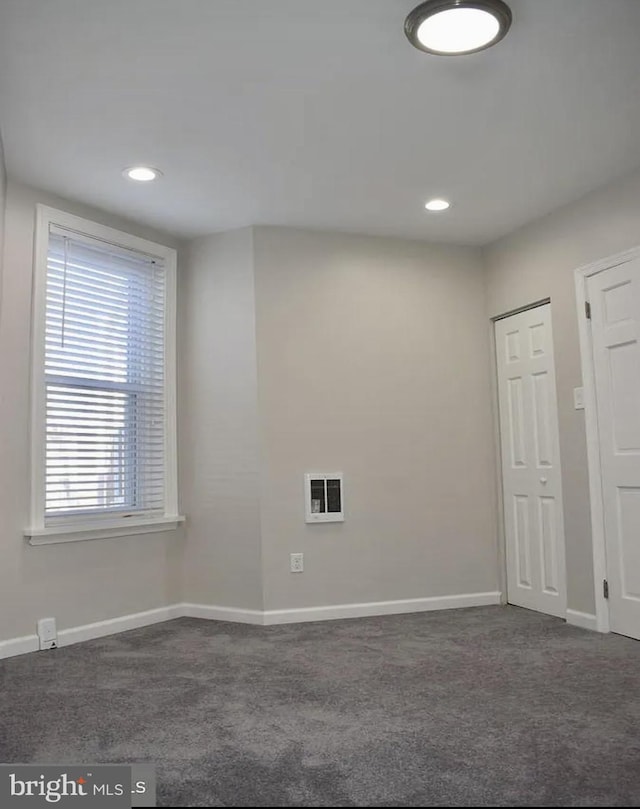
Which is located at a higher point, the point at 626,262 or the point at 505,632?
the point at 626,262

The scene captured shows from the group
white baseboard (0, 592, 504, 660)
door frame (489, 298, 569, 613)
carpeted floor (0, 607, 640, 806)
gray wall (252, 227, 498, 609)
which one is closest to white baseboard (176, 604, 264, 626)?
white baseboard (0, 592, 504, 660)

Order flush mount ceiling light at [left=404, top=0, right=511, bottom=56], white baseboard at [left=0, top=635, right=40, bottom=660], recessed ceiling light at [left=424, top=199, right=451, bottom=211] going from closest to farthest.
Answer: flush mount ceiling light at [left=404, top=0, right=511, bottom=56]
white baseboard at [left=0, top=635, right=40, bottom=660]
recessed ceiling light at [left=424, top=199, right=451, bottom=211]

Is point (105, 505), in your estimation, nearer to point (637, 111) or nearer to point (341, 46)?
point (341, 46)

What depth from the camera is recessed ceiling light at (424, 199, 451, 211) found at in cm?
411

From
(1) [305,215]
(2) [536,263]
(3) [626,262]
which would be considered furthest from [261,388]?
(3) [626,262]

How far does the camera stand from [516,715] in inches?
101

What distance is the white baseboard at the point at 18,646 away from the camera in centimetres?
348

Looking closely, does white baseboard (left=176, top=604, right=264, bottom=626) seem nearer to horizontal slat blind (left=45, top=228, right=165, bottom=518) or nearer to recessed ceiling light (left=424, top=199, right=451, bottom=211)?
horizontal slat blind (left=45, top=228, right=165, bottom=518)

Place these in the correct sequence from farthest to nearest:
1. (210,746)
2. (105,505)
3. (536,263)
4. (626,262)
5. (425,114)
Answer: (536,263)
(105,505)
(626,262)
(425,114)
(210,746)

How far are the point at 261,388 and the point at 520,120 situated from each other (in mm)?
2077

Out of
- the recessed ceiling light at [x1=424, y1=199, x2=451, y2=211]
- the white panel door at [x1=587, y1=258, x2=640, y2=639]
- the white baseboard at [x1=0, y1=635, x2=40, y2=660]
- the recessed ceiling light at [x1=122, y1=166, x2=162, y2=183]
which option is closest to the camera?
the white baseboard at [x1=0, y1=635, x2=40, y2=660]

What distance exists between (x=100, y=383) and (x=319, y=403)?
4.32 ft

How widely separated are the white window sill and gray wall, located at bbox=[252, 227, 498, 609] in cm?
65

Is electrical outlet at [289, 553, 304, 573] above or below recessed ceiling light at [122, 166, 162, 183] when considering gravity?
below
